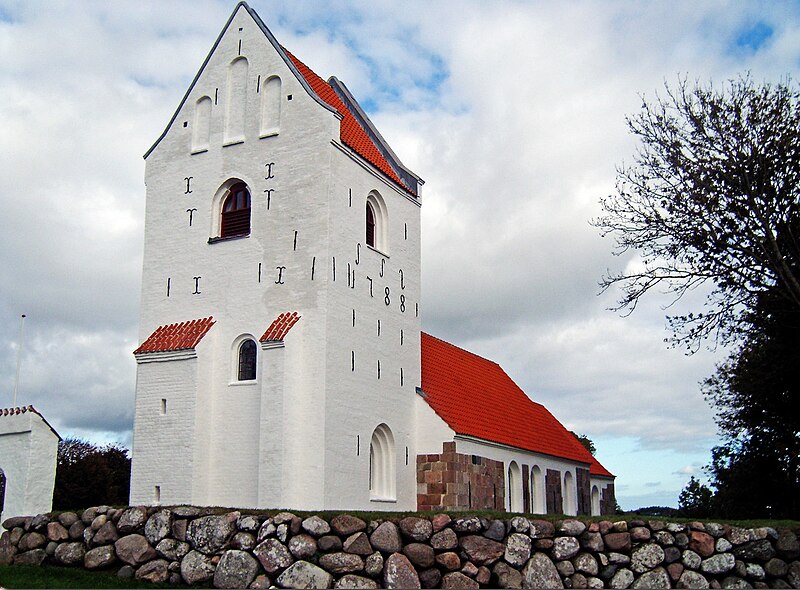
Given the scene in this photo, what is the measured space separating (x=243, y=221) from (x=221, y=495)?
6.87m

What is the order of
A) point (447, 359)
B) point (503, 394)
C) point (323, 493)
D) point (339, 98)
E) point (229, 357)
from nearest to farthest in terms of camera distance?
point (323, 493) < point (229, 357) < point (339, 98) < point (447, 359) < point (503, 394)

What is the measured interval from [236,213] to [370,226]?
149 inches

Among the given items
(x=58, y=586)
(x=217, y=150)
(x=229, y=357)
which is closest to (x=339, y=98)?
(x=217, y=150)

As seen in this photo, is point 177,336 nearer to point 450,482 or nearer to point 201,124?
point 201,124

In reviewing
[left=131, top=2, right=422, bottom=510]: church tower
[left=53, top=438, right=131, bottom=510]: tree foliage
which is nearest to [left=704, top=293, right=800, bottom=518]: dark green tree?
[left=131, top=2, right=422, bottom=510]: church tower

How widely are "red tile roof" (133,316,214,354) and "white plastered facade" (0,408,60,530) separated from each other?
286cm

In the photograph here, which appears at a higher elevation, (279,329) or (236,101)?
(236,101)

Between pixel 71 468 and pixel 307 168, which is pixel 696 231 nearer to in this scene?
pixel 307 168

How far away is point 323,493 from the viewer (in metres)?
19.1

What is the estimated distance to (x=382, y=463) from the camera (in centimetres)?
2241

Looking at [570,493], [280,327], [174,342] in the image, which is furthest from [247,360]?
[570,493]

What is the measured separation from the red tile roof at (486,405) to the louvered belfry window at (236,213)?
7.05m

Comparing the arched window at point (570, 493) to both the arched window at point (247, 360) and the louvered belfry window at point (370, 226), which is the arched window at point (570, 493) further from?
the arched window at point (247, 360)

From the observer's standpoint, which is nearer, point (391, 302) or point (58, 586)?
point (58, 586)
